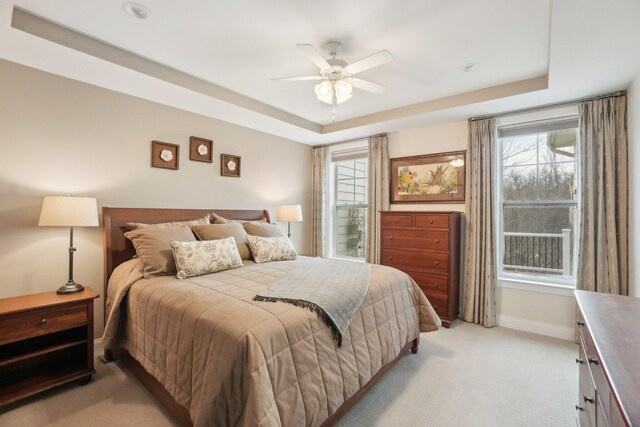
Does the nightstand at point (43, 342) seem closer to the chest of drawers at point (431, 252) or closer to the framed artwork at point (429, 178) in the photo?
the chest of drawers at point (431, 252)

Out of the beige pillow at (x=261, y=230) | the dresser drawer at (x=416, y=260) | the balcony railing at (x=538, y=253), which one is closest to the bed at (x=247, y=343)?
the beige pillow at (x=261, y=230)

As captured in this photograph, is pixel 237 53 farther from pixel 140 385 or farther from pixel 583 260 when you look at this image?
pixel 583 260

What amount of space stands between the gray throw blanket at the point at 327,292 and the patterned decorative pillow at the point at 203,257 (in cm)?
62

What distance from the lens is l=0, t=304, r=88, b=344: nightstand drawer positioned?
6.36ft

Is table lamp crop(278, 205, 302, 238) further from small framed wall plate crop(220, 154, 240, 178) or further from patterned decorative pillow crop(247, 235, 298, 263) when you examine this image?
patterned decorative pillow crop(247, 235, 298, 263)

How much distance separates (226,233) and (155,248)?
0.72 m

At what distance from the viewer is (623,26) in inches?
72.7

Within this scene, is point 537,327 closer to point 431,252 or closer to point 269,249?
point 431,252

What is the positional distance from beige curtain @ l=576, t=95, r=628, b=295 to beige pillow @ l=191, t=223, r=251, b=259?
3.37 m

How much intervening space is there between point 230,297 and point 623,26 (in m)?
2.90

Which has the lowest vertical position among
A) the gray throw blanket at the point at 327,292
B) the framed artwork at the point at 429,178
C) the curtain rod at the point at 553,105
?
the gray throw blanket at the point at 327,292

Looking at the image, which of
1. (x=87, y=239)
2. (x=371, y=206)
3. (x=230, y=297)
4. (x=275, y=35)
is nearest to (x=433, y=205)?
(x=371, y=206)

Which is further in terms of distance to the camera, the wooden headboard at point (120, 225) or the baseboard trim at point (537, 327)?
the baseboard trim at point (537, 327)

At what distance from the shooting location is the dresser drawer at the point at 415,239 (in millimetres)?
3494
